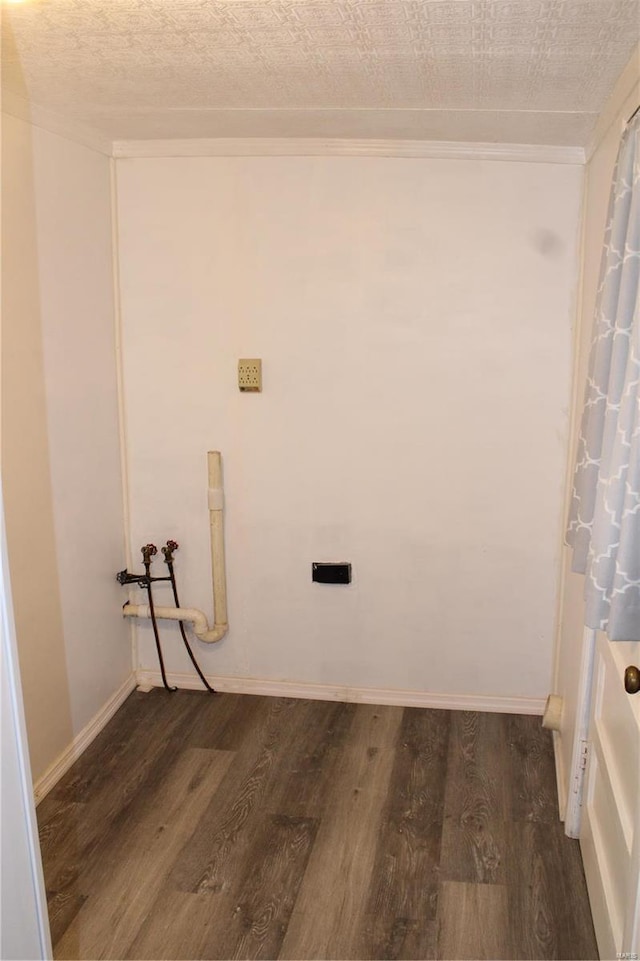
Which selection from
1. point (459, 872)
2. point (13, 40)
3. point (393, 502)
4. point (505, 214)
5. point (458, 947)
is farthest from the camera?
point (393, 502)

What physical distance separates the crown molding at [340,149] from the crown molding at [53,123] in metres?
0.13

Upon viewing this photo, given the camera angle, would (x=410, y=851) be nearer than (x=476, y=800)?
Yes

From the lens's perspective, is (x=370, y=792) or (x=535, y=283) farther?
(x=535, y=283)

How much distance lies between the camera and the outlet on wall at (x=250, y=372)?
322cm

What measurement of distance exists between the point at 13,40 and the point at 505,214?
1786 mm

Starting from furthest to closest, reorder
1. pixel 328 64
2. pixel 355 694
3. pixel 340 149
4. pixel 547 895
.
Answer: pixel 355 694 → pixel 340 149 → pixel 547 895 → pixel 328 64

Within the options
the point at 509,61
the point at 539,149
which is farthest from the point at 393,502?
the point at 509,61

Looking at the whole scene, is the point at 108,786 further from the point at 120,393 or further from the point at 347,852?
the point at 120,393

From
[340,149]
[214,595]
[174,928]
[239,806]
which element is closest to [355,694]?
[214,595]

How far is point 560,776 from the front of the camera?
9.25 feet

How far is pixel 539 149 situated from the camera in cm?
295

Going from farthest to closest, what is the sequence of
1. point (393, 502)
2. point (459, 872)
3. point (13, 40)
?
point (393, 502) → point (459, 872) → point (13, 40)

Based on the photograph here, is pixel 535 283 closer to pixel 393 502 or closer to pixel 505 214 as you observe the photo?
pixel 505 214

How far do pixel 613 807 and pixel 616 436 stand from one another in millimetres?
948
